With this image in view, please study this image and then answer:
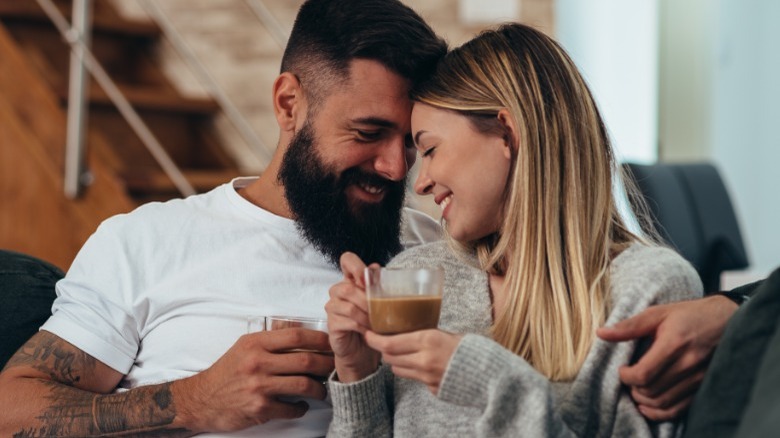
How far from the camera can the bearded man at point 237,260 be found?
1.78 meters

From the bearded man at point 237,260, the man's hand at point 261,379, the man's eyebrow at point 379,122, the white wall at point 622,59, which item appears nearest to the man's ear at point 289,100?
the bearded man at point 237,260

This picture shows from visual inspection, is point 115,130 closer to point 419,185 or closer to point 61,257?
point 61,257

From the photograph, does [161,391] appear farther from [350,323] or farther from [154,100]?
[154,100]

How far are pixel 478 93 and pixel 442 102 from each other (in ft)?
0.22

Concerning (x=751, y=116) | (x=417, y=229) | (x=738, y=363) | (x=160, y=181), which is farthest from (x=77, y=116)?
(x=751, y=116)

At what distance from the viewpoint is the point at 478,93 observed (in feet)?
5.49

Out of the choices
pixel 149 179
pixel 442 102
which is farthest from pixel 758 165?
pixel 442 102

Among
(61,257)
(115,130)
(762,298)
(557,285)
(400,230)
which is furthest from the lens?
(115,130)

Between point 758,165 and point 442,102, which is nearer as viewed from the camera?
point 442,102

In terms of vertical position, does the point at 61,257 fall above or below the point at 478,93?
below

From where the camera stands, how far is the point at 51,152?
3598mm

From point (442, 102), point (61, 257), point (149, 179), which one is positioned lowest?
point (61, 257)

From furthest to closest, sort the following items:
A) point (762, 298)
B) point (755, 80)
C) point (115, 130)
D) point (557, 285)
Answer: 1. point (755, 80)
2. point (115, 130)
3. point (557, 285)
4. point (762, 298)

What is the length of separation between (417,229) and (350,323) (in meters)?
0.78
